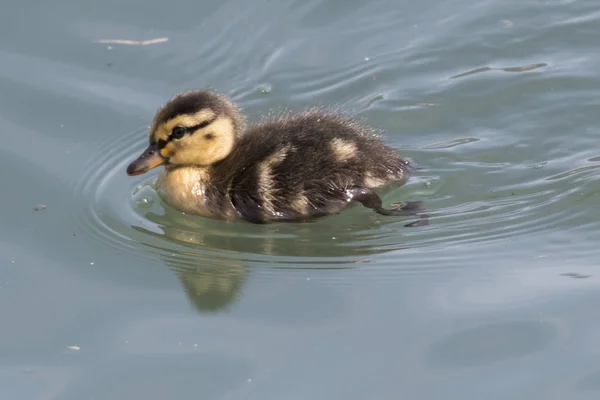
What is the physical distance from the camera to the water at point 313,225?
3.57 meters

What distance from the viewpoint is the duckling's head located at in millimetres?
4734

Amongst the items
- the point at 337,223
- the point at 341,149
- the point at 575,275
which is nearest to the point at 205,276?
the point at 337,223

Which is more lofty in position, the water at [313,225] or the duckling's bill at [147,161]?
the duckling's bill at [147,161]

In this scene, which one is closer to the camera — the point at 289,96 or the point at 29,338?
the point at 29,338

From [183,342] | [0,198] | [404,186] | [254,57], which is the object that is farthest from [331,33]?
[183,342]

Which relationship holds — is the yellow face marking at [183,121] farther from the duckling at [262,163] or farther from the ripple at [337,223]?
the ripple at [337,223]

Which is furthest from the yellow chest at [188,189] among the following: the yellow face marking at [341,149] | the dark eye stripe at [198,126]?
the yellow face marking at [341,149]

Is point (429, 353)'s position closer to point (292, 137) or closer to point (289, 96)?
point (292, 137)

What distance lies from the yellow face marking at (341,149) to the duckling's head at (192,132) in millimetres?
460

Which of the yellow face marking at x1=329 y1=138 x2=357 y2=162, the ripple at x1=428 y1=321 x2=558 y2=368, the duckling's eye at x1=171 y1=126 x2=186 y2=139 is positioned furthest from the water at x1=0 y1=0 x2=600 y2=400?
the duckling's eye at x1=171 y1=126 x2=186 y2=139

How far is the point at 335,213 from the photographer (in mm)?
4781

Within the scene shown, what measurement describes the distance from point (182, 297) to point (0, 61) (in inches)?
96.8

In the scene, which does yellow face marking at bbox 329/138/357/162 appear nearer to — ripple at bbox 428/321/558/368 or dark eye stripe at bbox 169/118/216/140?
dark eye stripe at bbox 169/118/216/140

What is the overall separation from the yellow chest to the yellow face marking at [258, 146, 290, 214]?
0.29m
